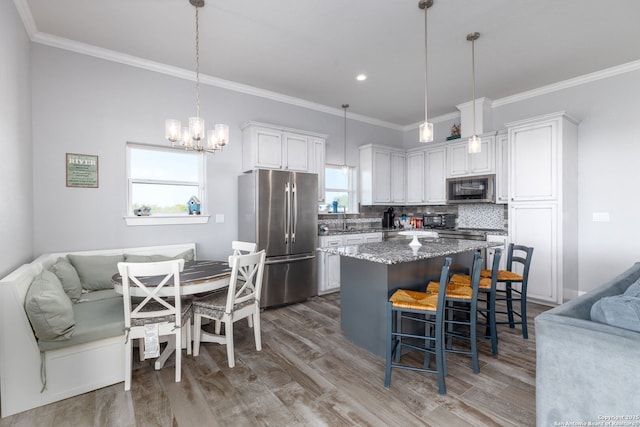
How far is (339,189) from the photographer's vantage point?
568 cm

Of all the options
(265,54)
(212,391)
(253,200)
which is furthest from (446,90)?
(212,391)

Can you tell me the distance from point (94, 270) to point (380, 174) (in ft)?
14.6

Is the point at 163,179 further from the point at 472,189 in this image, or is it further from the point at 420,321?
the point at 472,189

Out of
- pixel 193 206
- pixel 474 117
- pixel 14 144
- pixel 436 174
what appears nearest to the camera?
pixel 14 144

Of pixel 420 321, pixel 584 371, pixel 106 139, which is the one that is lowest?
pixel 420 321

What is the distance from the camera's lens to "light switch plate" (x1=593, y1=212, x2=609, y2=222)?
3977mm

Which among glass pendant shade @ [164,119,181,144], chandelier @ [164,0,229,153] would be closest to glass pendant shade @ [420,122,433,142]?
chandelier @ [164,0,229,153]

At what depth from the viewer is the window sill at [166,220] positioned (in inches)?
140

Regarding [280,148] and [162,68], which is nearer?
[162,68]

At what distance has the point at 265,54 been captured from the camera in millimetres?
3504

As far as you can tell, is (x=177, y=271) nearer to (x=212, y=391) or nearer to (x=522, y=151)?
(x=212, y=391)

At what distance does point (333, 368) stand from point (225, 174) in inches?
111

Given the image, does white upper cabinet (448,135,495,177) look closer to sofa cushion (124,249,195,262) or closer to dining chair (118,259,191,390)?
sofa cushion (124,249,195,262)

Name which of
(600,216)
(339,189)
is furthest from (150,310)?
(600,216)
